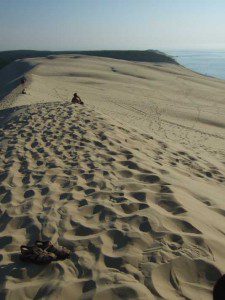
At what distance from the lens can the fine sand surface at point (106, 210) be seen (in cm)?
373

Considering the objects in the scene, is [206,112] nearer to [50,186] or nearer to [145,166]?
[145,166]

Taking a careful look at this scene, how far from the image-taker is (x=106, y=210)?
5.09 m

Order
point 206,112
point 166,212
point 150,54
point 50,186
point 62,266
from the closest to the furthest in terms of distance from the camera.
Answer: point 62,266 → point 166,212 → point 50,186 → point 206,112 → point 150,54

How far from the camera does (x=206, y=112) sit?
67.6 ft

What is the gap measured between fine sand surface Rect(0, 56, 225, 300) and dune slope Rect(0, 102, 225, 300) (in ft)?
0.04

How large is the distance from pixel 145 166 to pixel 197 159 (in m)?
2.04

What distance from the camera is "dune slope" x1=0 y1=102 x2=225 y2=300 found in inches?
146

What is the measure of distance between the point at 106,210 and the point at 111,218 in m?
0.23

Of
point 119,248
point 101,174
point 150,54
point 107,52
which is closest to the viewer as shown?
point 119,248

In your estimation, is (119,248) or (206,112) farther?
(206,112)

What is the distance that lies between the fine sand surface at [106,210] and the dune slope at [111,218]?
1 cm

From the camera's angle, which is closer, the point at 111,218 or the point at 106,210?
the point at 111,218

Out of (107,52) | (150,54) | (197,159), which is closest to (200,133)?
(197,159)

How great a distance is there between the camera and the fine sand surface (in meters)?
3.73
